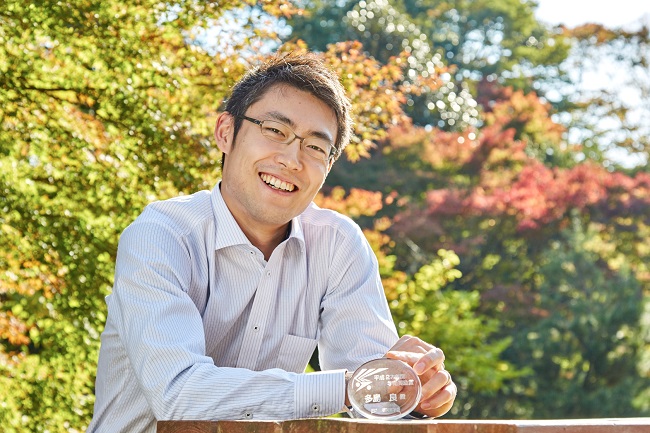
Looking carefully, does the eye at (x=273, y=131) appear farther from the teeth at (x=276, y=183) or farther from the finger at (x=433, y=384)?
the finger at (x=433, y=384)

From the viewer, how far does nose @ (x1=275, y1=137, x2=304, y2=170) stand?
2330mm

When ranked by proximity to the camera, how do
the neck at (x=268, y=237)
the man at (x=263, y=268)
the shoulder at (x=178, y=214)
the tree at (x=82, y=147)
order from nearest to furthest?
1. the man at (x=263, y=268)
2. the shoulder at (x=178, y=214)
3. the neck at (x=268, y=237)
4. the tree at (x=82, y=147)

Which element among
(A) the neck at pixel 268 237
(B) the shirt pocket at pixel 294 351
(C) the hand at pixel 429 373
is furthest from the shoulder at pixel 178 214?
(C) the hand at pixel 429 373

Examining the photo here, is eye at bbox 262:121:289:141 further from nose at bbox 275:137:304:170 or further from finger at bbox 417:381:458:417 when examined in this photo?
finger at bbox 417:381:458:417

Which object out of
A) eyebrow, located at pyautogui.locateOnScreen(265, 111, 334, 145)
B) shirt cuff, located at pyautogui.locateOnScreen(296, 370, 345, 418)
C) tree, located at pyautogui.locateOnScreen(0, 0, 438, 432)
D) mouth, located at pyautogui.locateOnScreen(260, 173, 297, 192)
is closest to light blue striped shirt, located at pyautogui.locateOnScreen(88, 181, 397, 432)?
shirt cuff, located at pyautogui.locateOnScreen(296, 370, 345, 418)

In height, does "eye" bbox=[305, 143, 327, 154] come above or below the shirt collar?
above

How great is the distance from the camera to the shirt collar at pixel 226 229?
227 cm

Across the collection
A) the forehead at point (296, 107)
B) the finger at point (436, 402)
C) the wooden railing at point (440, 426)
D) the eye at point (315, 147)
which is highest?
the forehead at point (296, 107)

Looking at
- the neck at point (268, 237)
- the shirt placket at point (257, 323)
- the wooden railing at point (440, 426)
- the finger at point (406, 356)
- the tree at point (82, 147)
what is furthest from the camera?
the tree at point (82, 147)

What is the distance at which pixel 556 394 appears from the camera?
11383 mm

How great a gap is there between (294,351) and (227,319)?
213 mm

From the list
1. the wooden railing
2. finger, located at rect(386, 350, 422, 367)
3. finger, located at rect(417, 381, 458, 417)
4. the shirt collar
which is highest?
the shirt collar

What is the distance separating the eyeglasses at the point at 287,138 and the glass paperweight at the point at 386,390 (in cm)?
80

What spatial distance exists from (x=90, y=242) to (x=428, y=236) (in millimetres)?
9235
